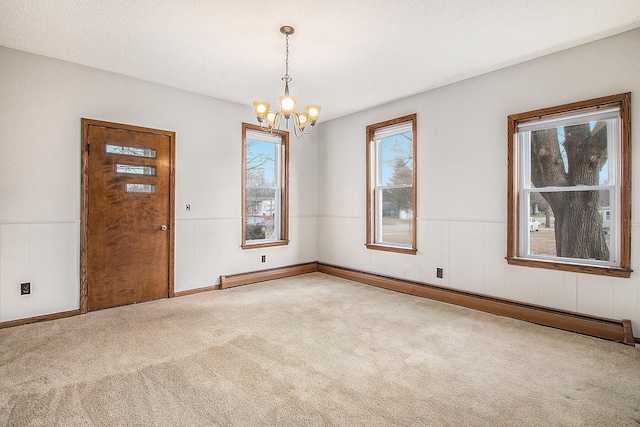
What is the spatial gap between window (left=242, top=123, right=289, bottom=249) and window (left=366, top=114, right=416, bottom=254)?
1419 mm

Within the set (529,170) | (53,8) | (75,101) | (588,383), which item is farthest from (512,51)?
(75,101)

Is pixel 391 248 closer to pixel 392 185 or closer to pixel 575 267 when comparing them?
pixel 392 185

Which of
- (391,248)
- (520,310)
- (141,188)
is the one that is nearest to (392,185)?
(391,248)

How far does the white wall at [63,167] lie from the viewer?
10.6 ft

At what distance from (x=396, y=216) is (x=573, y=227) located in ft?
7.01

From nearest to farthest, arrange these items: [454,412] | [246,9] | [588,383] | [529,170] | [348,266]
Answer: [454,412]
[588,383]
[246,9]
[529,170]
[348,266]

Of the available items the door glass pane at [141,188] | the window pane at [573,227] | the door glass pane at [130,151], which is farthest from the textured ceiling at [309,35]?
the window pane at [573,227]

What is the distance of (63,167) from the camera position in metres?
3.48

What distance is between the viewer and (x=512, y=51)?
323cm

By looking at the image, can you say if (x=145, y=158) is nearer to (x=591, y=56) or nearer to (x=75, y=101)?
(x=75, y=101)

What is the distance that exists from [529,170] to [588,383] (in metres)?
2.13

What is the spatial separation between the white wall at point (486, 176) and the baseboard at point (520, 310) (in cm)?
7

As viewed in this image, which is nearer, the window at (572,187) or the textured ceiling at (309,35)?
the textured ceiling at (309,35)

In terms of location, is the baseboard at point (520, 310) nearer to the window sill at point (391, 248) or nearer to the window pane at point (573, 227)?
the window sill at point (391, 248)
